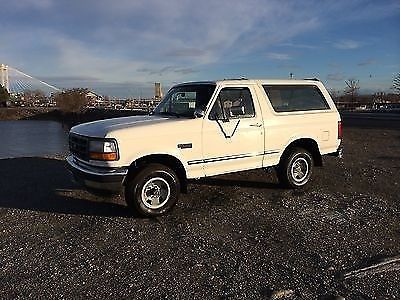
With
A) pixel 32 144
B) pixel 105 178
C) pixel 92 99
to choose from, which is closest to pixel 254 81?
pixel 105 178

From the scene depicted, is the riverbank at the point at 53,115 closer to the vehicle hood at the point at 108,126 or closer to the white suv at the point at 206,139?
the white suv at the point at 206,139

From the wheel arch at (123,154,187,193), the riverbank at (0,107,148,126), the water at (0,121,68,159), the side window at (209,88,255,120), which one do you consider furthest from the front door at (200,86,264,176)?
the riverbank at (0,107,148,126)

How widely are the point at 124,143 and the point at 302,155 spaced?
3432 millimetres

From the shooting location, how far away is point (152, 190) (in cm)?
533

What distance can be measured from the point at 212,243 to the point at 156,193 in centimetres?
132

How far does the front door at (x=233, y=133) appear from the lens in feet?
18.8

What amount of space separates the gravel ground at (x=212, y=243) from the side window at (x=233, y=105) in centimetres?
140

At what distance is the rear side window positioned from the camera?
257 inches

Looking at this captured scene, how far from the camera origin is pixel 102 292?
3.33 metres

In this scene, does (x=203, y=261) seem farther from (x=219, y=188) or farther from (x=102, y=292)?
(x=219, y=188)

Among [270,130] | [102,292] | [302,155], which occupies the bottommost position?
[102,292]

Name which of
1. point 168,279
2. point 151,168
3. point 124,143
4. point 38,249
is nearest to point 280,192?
point 151,168

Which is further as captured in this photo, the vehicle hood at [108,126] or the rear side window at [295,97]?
the rear side window at [295,97]

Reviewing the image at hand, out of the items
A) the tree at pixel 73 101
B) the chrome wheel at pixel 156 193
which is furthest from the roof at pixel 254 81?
the tree at pixel 73 101
